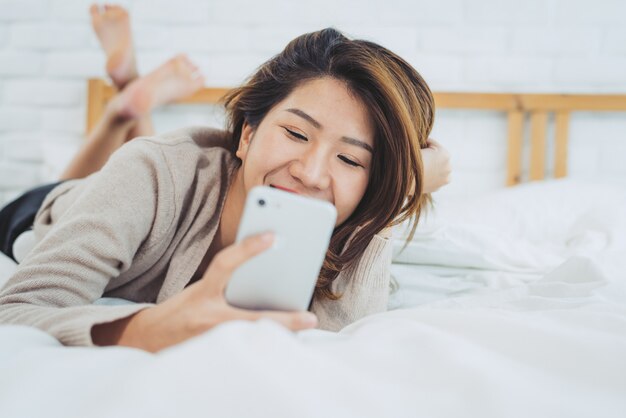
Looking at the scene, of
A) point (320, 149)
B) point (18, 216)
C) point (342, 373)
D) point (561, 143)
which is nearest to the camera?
point (342, 373)

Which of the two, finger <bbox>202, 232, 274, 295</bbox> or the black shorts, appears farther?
the black shorts

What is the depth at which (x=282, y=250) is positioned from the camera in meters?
0.50

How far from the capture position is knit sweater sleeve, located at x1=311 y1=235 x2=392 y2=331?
91cm

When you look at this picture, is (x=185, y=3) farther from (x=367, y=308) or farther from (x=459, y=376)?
(x=459, y=376)

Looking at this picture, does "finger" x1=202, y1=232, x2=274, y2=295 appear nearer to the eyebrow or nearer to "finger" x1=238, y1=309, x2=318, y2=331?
"finger" x1=238, y1=309, x2=318, y2=331

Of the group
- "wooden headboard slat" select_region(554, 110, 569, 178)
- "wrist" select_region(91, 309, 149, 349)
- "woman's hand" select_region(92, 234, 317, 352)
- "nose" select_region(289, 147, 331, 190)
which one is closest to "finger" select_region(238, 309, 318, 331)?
"woman's hand" select_region(92, 234, 317, 352)

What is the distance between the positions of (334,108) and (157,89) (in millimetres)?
941

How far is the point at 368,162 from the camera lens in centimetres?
85

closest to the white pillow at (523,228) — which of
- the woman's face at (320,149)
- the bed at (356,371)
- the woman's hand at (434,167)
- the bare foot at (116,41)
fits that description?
the woman's hand at (434,167)

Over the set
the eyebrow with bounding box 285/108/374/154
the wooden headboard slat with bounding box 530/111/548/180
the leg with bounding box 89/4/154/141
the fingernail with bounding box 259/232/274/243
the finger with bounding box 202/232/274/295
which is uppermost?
the leg with bounding box 89/4/154/141

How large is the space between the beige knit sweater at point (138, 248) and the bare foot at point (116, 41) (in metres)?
0.71

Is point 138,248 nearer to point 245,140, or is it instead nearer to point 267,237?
point 245,140

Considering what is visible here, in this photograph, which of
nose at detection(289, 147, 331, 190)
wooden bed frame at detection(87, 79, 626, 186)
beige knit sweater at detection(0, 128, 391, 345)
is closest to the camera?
beige knit sweater at detection(0, 128, 391, 345)

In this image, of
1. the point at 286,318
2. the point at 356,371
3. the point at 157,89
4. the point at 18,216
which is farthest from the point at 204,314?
the point at 157,89
